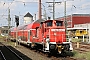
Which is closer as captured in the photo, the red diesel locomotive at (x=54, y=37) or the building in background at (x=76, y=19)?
the red diesel locomotive at (x=54, y=37)

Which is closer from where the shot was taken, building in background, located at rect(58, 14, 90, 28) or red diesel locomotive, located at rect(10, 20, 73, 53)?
red diesel locomotive, located at rect(10, 20, 73, 53)

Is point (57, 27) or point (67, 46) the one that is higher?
point (57, 27)

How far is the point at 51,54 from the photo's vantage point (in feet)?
65.3

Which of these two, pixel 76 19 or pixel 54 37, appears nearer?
pixel 54 37

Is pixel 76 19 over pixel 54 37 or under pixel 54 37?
over

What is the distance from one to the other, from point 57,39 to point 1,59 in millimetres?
5057

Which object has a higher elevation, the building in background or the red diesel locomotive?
the building in background

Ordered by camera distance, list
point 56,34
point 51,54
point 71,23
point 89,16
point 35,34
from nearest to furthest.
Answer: point 56,34
point 51,54
point 35,34
point 71,23
point 89,16

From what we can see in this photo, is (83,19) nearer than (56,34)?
No

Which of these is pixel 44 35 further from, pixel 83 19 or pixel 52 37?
pixel 83 19

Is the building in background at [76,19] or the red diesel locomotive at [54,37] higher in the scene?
the building in background at [76,19]

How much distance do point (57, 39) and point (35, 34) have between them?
17.1 ft

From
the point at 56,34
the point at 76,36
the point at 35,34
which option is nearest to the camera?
the point at 56,34

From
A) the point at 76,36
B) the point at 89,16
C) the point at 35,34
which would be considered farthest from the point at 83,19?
the point at 35,34
